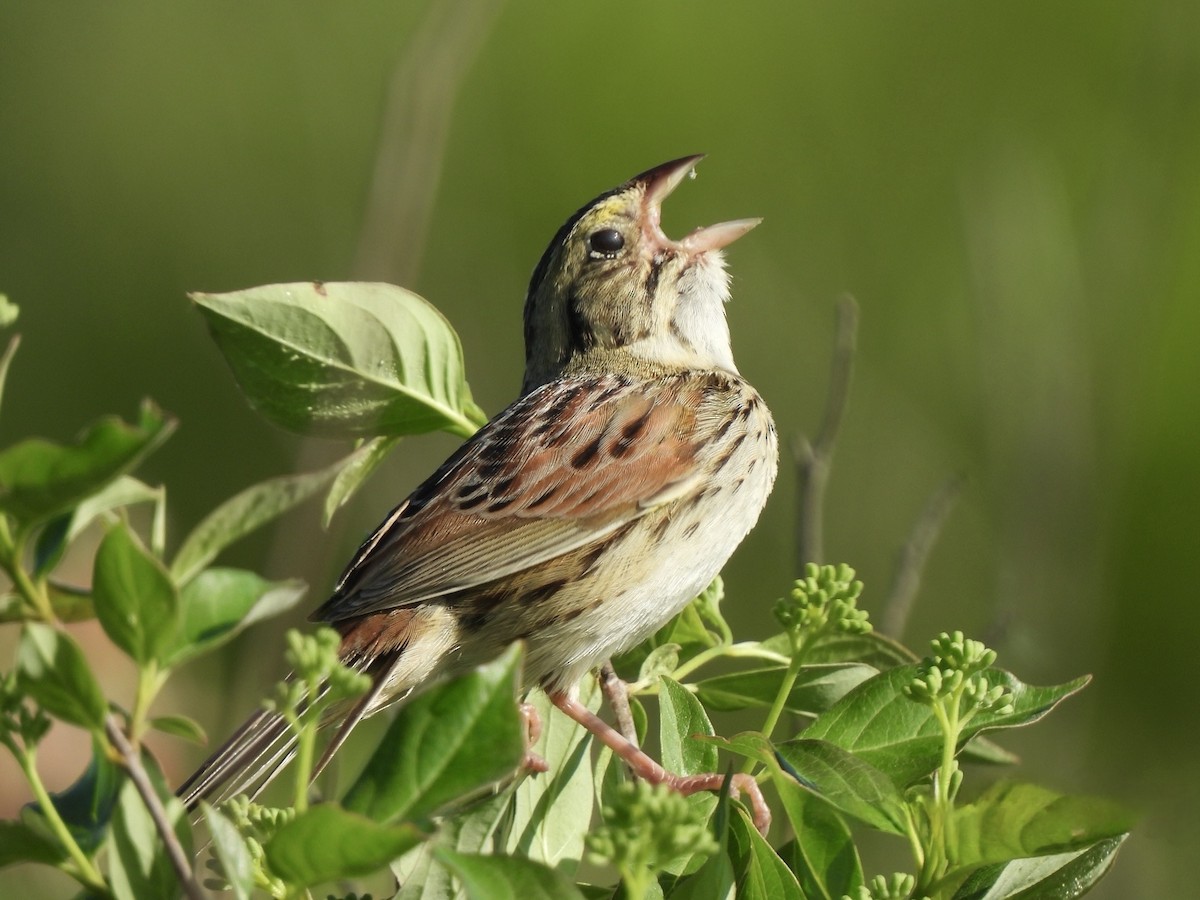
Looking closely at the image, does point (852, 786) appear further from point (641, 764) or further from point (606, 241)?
point (606, 241)

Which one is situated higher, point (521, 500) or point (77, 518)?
point (77, 518)

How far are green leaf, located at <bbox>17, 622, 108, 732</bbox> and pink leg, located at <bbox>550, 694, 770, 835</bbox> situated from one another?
37.6 inches

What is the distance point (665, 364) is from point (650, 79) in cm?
199

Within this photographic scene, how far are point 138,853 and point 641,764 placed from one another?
1141 millimetres

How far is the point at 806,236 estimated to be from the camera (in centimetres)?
508

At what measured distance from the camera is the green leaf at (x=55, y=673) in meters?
1.23

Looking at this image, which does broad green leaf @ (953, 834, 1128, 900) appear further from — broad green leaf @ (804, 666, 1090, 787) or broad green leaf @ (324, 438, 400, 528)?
broad green leaf @ (324, 438, 400, 528)

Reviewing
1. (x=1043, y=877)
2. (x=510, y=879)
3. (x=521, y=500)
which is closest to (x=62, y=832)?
(x=510, y=879)

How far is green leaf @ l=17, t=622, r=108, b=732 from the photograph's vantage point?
4.02ft

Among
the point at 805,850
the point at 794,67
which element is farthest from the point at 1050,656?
the point at 805,850

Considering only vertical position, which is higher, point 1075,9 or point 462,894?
point 1075,9

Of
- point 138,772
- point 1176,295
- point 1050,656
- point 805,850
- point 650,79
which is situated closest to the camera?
point 138,772

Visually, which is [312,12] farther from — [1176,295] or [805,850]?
[805,850]

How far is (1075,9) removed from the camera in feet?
17.3
